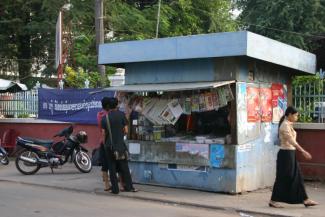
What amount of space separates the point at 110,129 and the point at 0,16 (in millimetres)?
23688

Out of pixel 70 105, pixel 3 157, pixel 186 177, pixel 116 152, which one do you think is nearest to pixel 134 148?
pixel 116 152

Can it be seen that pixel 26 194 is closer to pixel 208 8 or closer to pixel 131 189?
pixel 131 189

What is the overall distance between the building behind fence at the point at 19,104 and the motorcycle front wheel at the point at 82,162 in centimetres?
452

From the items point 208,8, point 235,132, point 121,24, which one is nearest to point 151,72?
point 235,132

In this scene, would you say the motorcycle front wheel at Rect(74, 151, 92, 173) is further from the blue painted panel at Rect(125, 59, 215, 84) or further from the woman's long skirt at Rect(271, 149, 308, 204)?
the woman's long skirt at Rect(271, 149, 308, 204)

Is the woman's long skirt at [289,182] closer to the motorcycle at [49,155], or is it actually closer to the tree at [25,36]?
the motorcycle at [49,155]

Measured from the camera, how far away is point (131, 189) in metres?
11.3

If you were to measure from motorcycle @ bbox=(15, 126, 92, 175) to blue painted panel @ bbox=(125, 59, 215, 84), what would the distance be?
2713 millimetres

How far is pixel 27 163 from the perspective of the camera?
46.3 feet

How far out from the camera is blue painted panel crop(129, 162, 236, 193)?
1098cm

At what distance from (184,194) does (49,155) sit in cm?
461

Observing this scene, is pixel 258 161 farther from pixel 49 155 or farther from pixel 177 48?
pixel 49 155


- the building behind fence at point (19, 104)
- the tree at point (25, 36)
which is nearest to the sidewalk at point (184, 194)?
the building behind fence at point (19, 104)

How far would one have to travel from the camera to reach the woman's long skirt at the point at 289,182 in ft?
31.0
